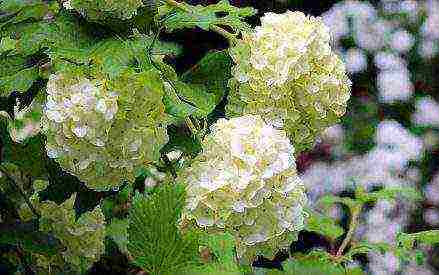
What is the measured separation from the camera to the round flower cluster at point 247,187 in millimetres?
1027

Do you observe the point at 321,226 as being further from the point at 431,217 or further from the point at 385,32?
the point at 385,32

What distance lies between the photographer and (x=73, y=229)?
1.29 meters

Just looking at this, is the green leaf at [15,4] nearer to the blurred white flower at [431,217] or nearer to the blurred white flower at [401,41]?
the blurred white flower at [431,217]

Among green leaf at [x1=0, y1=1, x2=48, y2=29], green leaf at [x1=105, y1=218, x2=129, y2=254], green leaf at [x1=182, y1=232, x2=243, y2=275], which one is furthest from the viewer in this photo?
green leaf at [x1=105, y1=218, x2=129, y2=254]

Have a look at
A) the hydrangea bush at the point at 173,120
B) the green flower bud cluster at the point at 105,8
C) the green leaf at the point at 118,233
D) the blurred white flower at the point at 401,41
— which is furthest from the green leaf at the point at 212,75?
the blurred white flower at the point at 401,41

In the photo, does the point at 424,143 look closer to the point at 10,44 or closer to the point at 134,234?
the point at 10,44

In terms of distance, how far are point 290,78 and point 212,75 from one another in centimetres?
10

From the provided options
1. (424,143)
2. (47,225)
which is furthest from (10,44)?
(424,143)

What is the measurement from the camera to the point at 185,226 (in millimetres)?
1052

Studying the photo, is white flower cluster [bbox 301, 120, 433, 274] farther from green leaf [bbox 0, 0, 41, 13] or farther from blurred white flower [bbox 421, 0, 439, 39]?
green leaf [bbox 0, 0, 41, 13]

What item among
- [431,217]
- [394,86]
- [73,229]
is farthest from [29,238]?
[394,86]

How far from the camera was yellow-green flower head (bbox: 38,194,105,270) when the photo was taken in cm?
129

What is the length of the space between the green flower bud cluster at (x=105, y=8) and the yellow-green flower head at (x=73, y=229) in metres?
0.33

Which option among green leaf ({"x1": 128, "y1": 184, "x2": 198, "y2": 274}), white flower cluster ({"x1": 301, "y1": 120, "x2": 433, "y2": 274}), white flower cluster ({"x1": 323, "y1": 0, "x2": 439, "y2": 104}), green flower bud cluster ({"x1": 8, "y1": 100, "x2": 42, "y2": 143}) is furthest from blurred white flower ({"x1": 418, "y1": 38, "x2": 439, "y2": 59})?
green leaf ({"x1": 128, "y1": 184, "x2": 198, "y2": 274})
